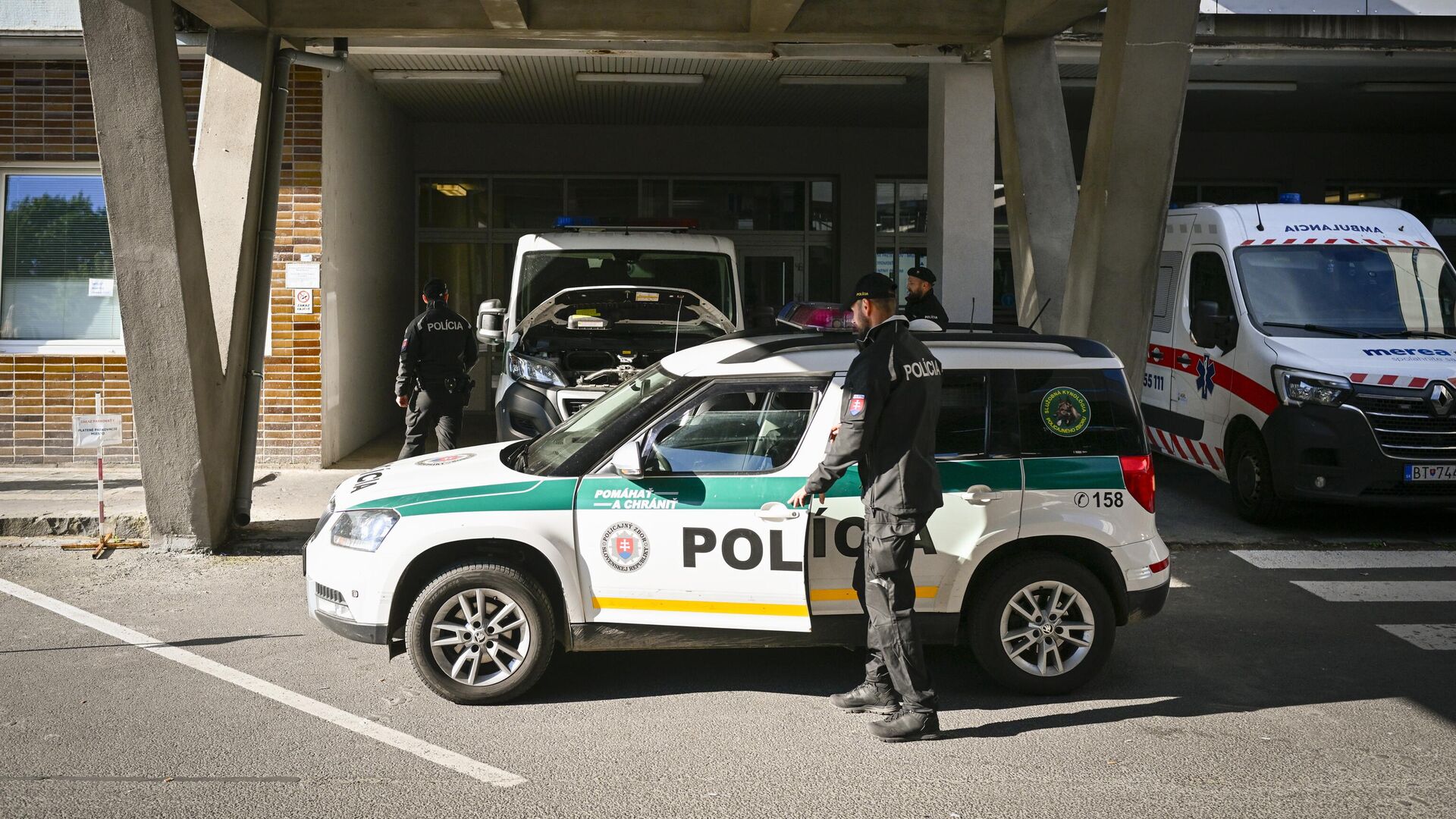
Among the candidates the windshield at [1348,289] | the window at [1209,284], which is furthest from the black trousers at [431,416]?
the windshield at [1348,289]

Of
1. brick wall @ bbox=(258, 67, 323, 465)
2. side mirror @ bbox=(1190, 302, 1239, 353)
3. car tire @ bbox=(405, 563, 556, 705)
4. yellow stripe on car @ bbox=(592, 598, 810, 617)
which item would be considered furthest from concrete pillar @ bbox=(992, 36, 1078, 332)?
brick wall @ bbox=(258, 67, 323, 465)

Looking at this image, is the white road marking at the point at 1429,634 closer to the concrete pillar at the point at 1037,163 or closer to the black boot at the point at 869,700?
the black boot at the point at 869,700

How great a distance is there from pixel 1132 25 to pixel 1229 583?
385 centimetres

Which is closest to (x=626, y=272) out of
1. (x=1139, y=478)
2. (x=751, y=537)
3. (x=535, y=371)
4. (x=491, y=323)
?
(x=491, y=323)

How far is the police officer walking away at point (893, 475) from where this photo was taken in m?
4.93

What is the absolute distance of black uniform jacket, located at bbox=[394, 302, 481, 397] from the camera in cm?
980

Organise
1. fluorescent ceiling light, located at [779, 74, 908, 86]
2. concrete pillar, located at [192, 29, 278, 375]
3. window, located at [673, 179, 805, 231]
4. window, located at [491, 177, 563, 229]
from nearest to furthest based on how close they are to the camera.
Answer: concrete pillar, located at [192, 29, 278, 375]
fluorescent ceiling light, located at [779, 74, 908, 86]
window, located at [491, 177, 563, 229]
window, located at [673, 179, 805, 231]

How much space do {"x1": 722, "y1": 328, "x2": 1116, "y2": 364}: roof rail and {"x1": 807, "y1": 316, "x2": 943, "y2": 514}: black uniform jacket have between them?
74 cm

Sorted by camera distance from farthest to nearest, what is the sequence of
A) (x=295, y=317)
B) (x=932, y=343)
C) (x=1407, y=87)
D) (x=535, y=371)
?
(x=1407, y=87) → (x=295, y=317) → (x=535, y=371) → (x=932, y=343)

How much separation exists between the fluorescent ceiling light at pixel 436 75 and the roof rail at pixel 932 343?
8.58 meters

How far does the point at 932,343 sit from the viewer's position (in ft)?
19.1

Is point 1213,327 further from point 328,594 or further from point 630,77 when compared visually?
point 328,594

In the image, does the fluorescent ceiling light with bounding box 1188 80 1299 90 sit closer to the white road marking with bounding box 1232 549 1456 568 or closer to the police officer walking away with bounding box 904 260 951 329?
the police officer walking away with bounding box 904 260 951 329

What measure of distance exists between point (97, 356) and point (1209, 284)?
34.5 feet
